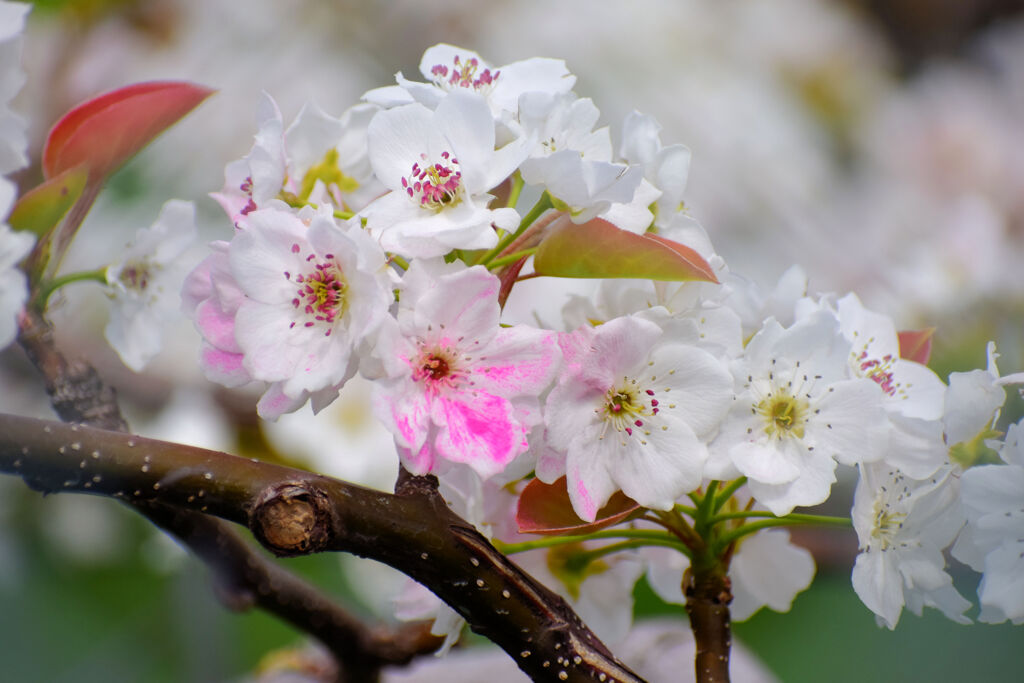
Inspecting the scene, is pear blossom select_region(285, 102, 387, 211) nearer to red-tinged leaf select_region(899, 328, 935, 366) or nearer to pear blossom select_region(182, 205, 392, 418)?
pear blossom select_region(182, 205, 392, 418)

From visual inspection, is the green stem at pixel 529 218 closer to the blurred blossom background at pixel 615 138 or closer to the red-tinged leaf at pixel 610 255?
the red-tinged leaf at pixel 610 255

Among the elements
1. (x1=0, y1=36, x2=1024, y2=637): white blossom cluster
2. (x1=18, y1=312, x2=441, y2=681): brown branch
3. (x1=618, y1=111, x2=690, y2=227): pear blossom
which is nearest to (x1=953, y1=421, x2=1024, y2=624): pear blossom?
(x1=0, y1=36, x2=1024, y2=637): white blossom cluster

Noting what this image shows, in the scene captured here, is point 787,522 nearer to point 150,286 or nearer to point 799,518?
point 799,518

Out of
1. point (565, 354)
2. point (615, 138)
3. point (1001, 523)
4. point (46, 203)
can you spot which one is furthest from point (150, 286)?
point (615, 138)

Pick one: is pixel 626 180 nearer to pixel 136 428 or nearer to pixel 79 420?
pixel 79 420

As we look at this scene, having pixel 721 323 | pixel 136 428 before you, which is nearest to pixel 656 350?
pixel 721 323
